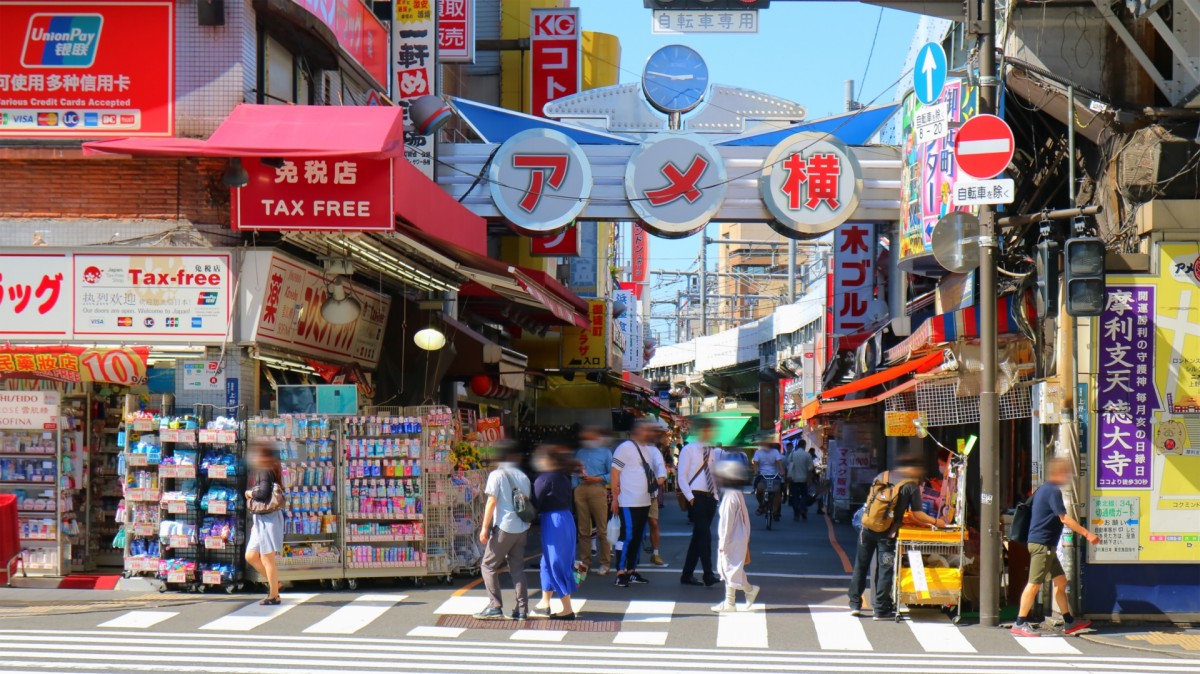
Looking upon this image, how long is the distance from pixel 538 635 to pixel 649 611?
193 centimetres

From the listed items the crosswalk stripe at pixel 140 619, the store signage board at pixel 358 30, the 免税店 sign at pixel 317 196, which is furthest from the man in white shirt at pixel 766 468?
the crosswalk stripe at pixel 140 619

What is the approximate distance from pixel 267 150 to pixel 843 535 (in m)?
15.5

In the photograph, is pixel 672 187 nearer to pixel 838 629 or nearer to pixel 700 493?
pixel 700 493

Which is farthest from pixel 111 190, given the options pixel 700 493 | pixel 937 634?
pixel 937 634

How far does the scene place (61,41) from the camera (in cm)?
1431

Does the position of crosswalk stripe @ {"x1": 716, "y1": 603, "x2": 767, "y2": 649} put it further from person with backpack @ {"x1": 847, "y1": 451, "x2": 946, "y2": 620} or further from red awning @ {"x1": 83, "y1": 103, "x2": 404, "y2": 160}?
red awning @ {"x1": 83, "y1": 103, "x2": 404, "y2": 160}

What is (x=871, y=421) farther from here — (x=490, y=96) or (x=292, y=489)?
(x=292, y=489)

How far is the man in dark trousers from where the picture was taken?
599 inches

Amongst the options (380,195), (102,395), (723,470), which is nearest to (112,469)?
(102,395)

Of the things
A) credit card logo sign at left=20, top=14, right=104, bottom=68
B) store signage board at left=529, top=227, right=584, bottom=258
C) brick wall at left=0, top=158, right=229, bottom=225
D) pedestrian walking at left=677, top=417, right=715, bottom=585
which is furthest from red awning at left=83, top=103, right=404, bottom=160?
store signage board at left=529, top=227, right=584, bottom=258

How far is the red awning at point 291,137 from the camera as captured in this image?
12188 millimetres

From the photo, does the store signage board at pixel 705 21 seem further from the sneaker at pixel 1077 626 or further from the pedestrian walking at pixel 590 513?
the sneaker at pixel 1077 626

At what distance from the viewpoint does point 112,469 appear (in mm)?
15539

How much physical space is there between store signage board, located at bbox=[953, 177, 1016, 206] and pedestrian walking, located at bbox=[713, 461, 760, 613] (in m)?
3.74
